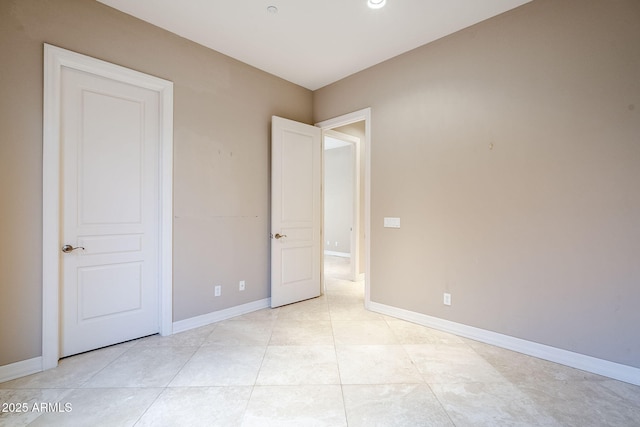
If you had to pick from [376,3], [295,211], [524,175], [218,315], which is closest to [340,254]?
[295,211]

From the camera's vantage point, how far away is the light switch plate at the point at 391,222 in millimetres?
3277

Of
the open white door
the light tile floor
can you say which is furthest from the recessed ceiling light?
the light tile floor

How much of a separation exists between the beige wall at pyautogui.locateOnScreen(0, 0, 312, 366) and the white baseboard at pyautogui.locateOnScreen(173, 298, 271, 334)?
0.06m

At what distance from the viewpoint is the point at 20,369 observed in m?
2.07

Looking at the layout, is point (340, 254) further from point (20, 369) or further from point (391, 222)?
point (20, 369)

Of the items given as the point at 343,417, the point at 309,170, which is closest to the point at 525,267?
the point at 343,417

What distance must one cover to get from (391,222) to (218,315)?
2.21m

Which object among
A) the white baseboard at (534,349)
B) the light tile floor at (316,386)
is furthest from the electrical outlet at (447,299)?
the light tile floor at (316,386)

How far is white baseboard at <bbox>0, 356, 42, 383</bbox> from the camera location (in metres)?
2.02

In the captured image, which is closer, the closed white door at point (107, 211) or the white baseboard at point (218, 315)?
the closed white door at point (107, 211)

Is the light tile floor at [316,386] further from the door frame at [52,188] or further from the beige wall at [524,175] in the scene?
the beige wall at [524,175]

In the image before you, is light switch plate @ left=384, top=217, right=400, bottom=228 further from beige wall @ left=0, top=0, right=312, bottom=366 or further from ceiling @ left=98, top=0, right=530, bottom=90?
ceiling @ left=98, top=0, right=530, bottom=90

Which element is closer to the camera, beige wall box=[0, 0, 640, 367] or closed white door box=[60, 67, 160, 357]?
beige wall box=[0, 0, 640, 367]

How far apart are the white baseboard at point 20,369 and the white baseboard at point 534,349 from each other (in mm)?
3176
